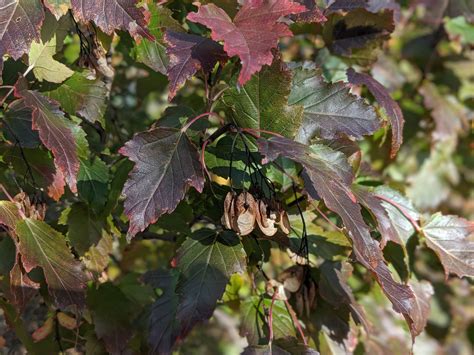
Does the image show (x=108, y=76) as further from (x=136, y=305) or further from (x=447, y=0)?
(x=447, y=0)

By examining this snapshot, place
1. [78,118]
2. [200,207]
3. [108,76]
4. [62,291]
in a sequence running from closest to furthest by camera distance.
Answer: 1. [62,291]
2. [200,207]
3. [78,118]
4. [108,76]

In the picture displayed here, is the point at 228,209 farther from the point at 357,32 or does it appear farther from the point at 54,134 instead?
the point at 357,32

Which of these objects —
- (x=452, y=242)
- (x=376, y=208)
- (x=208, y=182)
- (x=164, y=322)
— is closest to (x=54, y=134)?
(x=208, y=182)

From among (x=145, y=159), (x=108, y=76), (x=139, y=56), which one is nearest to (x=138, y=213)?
(x=145, y=159)

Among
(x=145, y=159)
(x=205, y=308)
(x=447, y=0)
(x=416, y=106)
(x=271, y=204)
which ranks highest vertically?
(x=145, y=159)

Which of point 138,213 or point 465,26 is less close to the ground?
point 138,213

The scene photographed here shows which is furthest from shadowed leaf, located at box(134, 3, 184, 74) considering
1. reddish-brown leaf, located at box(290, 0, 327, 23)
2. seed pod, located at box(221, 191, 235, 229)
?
seed pod, located at box(221, 191, 235, 229)
